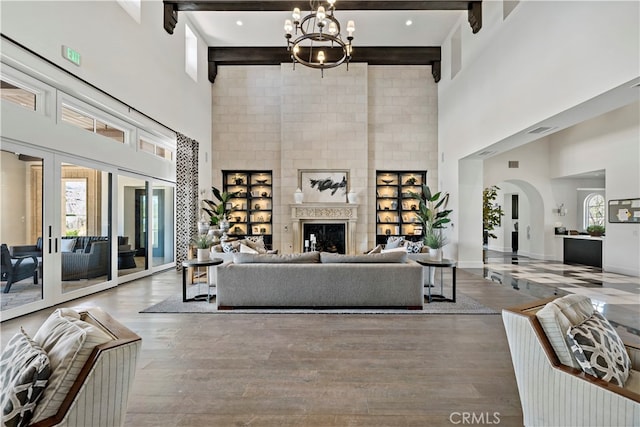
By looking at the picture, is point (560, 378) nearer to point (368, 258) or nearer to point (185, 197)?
point (368, 258)

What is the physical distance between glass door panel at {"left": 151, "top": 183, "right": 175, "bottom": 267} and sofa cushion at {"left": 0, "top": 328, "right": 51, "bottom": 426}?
657cm

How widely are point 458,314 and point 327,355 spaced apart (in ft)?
7.11

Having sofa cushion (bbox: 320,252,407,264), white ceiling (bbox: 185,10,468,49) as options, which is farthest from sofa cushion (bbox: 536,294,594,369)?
white ceiling (bbox: 185,10,468,49)

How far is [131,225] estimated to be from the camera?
6.64 metres

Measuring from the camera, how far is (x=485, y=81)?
22.5 feet

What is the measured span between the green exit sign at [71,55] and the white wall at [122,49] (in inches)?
2.1

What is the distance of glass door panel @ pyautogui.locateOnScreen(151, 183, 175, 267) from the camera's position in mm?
7492

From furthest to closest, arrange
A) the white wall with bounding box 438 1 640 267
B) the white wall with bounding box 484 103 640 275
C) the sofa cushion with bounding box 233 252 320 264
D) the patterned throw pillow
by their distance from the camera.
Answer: the white wall with bounding box 484 103 640 275, the sofa cushion with bounding box 233 252 320 264, the white wall with bounding box 438 1 640 267, the patterned throw pillow

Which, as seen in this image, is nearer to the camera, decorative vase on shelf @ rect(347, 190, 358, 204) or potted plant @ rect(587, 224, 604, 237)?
potted plant @ rect(587, 224, 604, 237)

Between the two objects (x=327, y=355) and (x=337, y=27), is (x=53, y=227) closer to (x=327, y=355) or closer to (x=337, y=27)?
(x=327, y=355)

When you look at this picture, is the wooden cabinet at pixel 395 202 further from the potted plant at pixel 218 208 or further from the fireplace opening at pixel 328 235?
the potted plant at pixel 218 208

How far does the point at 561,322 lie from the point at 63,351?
231 cm

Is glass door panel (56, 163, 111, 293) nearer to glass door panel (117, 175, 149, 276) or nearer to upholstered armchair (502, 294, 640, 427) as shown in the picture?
glass door panel (117, 175, 149, 276)

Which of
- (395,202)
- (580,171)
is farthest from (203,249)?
(580,171)
